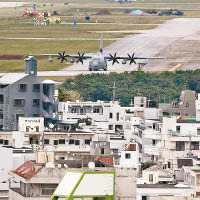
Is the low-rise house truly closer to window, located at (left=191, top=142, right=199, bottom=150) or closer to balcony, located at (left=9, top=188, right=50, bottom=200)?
window, located at (left=191, top=142, right=199, bottom=150)

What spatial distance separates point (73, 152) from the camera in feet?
209

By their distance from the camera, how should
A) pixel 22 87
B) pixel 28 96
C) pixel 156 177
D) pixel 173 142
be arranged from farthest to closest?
pixel 22 87, pixel 28 96, pixel 173 142, pixel 156 177

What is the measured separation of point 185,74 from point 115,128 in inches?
3063

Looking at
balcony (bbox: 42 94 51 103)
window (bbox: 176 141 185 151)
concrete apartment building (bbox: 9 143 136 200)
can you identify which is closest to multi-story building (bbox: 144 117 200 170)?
window (bbox: 176 141 185 151)

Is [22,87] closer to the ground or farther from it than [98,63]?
closer to the ground

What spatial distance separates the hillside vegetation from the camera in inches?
6117

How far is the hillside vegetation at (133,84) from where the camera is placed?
155 meters

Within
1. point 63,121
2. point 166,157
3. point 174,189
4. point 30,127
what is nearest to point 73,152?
point 166,157

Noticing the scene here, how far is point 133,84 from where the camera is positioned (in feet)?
538

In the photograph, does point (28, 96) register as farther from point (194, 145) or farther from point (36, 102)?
point (194, 145)

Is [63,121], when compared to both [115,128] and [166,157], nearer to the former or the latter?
[115,128]

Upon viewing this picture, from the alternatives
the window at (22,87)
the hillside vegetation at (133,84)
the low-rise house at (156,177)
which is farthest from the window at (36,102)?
the hillside vegetation at (133,84)

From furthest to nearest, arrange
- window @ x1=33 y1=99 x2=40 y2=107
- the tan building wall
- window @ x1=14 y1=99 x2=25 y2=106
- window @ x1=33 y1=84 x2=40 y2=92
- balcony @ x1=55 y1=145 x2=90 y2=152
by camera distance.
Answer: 1. window @ x1=33 y1=84 x2=40 y2=92
2. window @ x1=33 y1=99 x2=40 y2=107
3. window @ x1=14 y1=99 x2=25 y2=106
4. balcony @ x1=55 y1=145 x2=90 y2=152
5. the tan building wall

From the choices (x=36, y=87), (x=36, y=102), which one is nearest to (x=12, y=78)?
(x=36, y=87)
